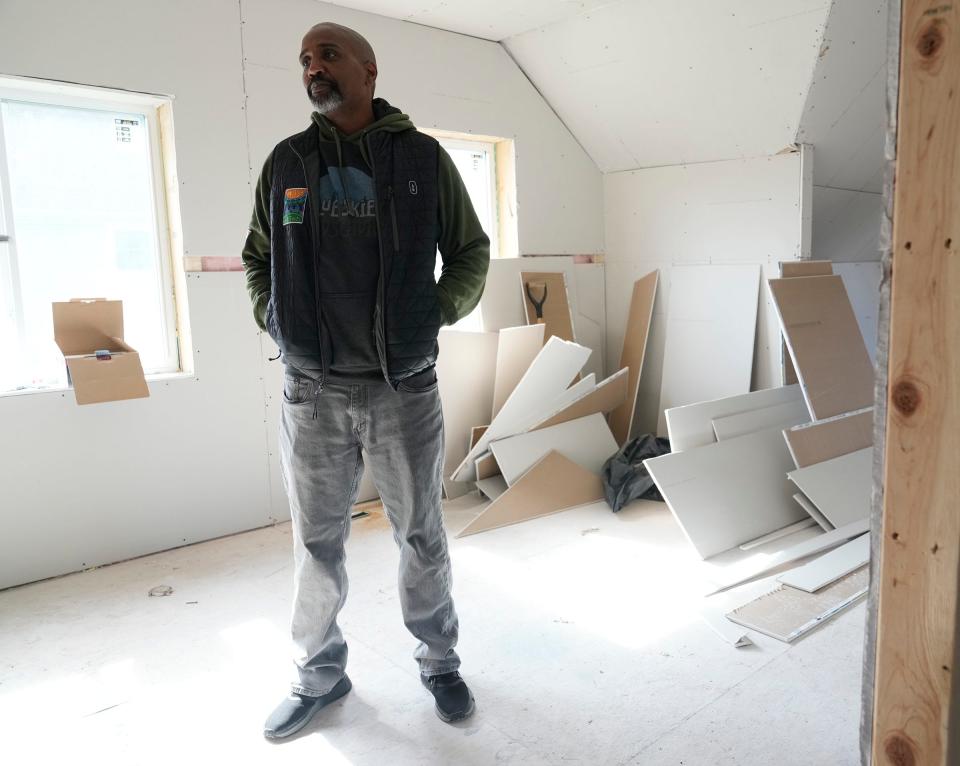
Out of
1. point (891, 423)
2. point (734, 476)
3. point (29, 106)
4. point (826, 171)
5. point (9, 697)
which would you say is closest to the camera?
point (891, 423)

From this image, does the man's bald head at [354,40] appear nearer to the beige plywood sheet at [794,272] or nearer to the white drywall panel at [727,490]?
the white drywall panel at [727,490]

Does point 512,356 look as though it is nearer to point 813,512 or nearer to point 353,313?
point 813,512

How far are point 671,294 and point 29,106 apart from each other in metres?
3.60

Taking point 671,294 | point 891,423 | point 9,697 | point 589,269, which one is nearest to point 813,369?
point 671,294

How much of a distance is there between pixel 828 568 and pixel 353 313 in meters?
2.18

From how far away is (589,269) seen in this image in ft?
17.1

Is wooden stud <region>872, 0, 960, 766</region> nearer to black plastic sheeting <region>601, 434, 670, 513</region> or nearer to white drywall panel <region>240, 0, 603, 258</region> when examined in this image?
black plastic sheeting <region>601, 434, 670, 513</region>

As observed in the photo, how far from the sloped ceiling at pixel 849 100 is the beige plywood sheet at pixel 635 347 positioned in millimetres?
1180

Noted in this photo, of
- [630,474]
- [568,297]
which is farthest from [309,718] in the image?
[568,297]

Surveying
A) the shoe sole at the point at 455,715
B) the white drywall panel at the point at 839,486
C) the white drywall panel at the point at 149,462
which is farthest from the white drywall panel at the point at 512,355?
the shoe sole at the point at 455,715

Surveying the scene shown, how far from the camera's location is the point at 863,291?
522 centimetres

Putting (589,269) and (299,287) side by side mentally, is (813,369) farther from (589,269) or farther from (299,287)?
(299,287)

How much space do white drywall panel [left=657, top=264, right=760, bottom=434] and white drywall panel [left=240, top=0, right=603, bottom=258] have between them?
0.80 m

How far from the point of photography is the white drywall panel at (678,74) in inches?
148
